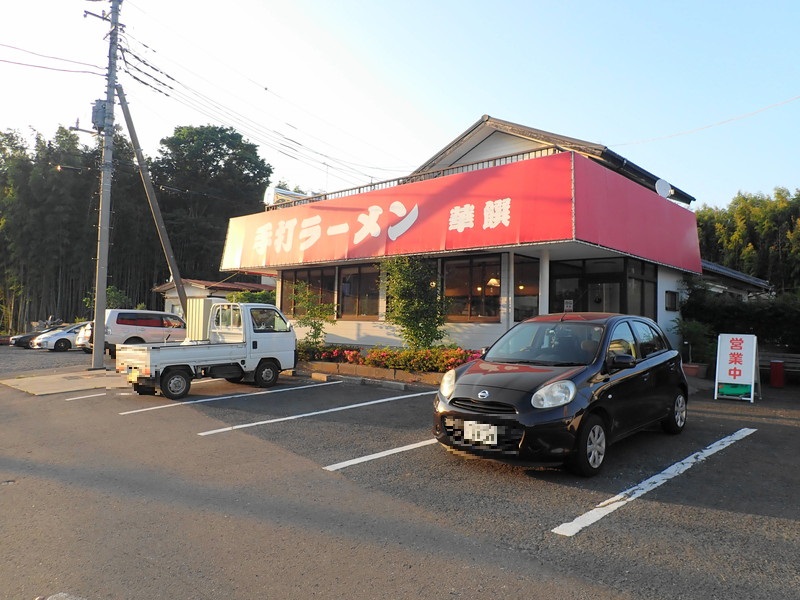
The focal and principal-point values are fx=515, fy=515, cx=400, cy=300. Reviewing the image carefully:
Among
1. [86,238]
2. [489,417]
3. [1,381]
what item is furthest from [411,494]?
[86,238]

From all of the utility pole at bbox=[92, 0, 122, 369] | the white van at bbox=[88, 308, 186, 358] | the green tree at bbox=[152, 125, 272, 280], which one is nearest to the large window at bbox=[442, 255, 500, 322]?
the utility pole at bbox=[92, 0, 122, 369]

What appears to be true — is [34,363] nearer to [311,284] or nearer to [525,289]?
[311,284]

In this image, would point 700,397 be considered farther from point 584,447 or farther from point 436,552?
point 436,552

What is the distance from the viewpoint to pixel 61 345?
24125mm

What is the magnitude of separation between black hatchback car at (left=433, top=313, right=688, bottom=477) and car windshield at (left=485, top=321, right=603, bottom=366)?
0.01 m

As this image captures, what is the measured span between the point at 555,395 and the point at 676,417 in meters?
2.90

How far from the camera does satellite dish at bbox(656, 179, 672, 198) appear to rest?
14.2m

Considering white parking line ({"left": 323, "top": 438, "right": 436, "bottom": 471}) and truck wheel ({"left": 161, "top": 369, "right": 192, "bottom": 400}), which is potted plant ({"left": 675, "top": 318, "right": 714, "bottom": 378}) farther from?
truck wheel ({"left": 161, "top": 369, "right": 192, "bottom": 400})

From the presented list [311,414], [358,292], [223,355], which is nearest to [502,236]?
[311,414]

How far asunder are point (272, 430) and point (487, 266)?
8.02 m

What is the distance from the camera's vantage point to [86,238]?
3112cm

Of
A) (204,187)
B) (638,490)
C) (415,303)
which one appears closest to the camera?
(638,490)

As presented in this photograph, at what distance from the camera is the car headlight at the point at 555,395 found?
4.80 meters

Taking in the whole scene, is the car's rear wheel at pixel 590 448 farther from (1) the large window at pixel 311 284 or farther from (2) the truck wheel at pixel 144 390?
(1) the large window at pixel 311 284
